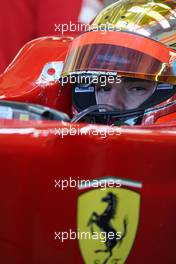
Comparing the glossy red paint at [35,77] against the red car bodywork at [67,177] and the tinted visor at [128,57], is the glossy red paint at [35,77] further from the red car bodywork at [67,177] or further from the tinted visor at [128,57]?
the red car bodywork at [67,177]

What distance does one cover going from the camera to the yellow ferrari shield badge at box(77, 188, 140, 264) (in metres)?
0.95

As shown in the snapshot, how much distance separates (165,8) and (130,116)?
0.33 m

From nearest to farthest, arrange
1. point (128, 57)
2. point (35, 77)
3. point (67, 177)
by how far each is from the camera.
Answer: point (67, 177)
point (128, 57)
point (35, 77)

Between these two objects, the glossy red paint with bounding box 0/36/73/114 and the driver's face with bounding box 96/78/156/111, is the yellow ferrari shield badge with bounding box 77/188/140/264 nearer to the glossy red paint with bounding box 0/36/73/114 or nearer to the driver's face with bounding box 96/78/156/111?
the driver's face with bounding box 96/78/156/111

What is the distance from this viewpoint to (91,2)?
2.00 m

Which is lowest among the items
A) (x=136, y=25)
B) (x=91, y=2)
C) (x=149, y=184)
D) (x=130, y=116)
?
(x=149, y=184)

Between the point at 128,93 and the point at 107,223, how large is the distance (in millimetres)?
481

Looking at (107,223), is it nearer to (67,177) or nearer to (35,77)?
(67,177)

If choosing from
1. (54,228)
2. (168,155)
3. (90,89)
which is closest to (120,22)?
(90,89)

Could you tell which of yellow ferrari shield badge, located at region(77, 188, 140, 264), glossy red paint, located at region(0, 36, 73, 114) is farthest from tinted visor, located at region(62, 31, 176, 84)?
yellow ferrari shield badge, located at region(77, 188, 140, 264)

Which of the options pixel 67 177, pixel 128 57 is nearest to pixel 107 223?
pixel 67 177

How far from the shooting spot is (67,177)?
0.94 m

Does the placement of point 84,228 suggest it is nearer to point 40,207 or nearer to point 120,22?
point 40,207

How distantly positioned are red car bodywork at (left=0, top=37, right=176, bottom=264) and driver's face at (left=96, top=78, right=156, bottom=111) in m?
0.36
